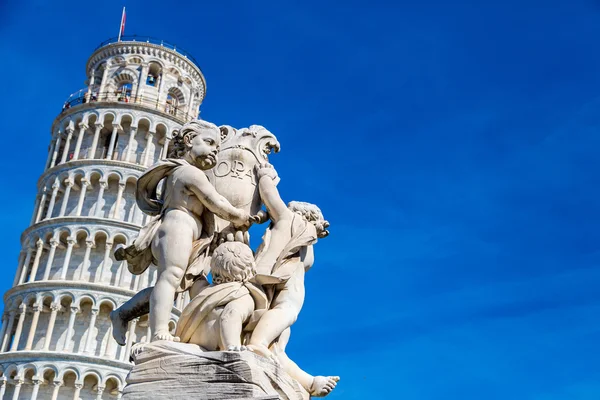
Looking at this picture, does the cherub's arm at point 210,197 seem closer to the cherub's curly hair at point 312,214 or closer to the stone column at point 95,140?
the cherub's curly hair at point 312,214

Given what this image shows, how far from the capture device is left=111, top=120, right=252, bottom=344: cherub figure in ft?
18.9

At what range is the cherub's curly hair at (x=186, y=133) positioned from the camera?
634cm

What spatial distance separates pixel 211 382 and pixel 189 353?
301mm

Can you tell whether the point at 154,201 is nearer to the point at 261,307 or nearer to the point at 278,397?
the point at 261,307

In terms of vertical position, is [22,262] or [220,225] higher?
[22,262]

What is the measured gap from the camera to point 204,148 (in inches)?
245

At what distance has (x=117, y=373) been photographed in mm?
44062

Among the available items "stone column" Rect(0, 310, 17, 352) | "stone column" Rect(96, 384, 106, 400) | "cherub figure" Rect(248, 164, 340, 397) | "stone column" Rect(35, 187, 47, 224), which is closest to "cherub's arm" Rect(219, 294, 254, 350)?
"cherub figure" Rect(248, 164, 340, 397)

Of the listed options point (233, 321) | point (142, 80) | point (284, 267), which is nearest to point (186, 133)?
point (284, 267)

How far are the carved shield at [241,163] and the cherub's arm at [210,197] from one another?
27cm

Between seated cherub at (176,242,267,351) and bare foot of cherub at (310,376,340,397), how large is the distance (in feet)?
2.23

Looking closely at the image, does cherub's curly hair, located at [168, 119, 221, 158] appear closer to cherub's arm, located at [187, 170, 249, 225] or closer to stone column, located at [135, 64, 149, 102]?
cherub's arm, located at [187, 170, 249, 225]

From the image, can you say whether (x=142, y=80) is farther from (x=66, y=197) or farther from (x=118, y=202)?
(x=66, y=197)

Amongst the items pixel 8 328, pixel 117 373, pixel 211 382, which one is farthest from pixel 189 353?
pixel 8 328
